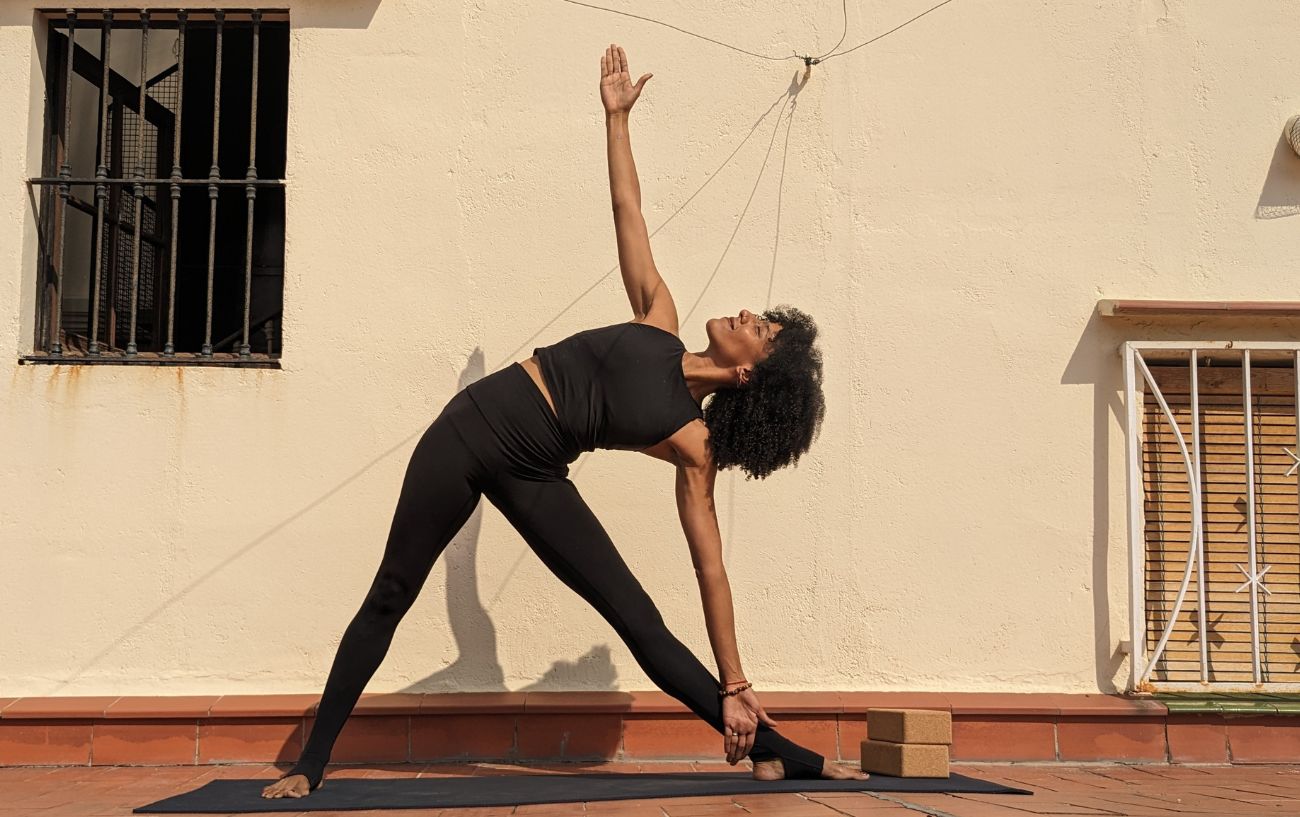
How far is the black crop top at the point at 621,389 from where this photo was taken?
3842 mm

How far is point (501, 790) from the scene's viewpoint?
150 inches

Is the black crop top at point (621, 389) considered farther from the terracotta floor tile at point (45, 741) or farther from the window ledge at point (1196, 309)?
the terracotta floor tile at point (45, 741)

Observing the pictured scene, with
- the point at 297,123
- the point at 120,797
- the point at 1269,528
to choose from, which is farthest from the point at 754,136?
the point at 120,797

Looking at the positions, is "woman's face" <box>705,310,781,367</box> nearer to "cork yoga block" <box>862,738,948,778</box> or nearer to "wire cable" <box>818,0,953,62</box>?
"cork yoga block" <box>862,738,948,778</box>

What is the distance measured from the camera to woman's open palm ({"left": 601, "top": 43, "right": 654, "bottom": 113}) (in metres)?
4.09

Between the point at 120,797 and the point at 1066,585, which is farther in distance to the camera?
the point at 1066,585

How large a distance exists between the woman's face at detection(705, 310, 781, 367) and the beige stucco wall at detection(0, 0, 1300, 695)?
972 mm

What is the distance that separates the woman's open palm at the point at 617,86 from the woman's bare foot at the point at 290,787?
232cm

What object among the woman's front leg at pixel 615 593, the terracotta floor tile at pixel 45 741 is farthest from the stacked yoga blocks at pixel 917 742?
the terracotta floor tile at pixel 45 741

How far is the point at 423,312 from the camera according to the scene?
16.1ft

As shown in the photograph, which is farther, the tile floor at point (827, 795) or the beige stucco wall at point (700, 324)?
the beige stucco wall at point (700, 324)

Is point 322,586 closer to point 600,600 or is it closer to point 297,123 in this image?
point 600,600

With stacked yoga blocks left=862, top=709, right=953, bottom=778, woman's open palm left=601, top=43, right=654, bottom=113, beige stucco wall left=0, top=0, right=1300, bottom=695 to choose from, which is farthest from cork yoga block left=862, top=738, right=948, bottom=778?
woman's open palm left=601, top=43, right=654, bottom=113

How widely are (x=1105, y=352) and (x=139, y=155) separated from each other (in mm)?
4317
